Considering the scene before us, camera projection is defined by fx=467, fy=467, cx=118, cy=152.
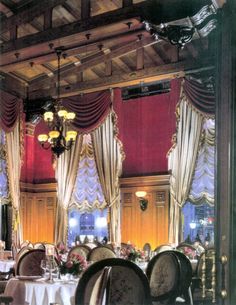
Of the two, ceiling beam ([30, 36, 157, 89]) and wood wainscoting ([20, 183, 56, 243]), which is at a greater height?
ceiling beam ([30, 36, 157, 89])

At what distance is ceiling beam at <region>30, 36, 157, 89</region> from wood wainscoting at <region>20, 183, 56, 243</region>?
2.57 m

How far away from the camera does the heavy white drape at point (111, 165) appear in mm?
10602

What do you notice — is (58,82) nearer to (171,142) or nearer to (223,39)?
(171,142)

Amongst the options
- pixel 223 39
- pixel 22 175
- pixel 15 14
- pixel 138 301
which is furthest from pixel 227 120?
pixel 22 175

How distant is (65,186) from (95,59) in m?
3.12

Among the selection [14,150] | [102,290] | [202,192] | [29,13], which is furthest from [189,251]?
[102,290]

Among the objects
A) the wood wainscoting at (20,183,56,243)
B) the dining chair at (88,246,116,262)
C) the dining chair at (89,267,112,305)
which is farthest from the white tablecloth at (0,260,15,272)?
the dining chair at (89,267,112,305)

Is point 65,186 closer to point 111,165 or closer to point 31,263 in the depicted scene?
point 111,165

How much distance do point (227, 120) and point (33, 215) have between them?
32.2 feet

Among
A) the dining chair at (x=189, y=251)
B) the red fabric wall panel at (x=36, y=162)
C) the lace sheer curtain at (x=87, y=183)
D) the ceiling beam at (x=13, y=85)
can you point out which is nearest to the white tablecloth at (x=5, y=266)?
the dining chair at (x=189, y=251)

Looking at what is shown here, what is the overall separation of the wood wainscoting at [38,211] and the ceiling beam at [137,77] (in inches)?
95.2

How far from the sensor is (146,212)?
1039 cm

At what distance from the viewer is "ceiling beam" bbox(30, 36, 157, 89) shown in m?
9.62

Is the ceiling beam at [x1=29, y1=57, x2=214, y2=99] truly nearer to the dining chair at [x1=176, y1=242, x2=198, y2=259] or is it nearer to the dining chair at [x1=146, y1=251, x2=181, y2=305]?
the dining chair at [x1=176, y1=242, x2=198, y2=259]
